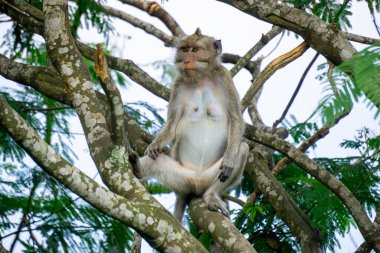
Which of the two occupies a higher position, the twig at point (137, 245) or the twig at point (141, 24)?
the twig at point (141, 24)

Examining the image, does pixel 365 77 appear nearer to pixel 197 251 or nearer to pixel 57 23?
pixel 197 251

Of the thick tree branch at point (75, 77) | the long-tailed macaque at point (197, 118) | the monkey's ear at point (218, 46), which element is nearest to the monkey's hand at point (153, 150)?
the long-tailed macaque at point (197, 118)

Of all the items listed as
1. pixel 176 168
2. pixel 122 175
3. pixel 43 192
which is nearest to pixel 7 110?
pixel 122 175

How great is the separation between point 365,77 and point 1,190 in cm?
594

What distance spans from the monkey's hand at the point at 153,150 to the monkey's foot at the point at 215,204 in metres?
0.82

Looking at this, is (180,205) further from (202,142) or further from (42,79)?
(42,79)

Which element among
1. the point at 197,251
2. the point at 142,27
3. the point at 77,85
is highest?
the point at 142,27

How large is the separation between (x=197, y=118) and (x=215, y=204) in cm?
153

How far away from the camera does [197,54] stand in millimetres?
7594

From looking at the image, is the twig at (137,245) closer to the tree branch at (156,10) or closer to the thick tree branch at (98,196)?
the thick tree branch at (98,196)

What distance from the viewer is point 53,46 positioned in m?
5.53

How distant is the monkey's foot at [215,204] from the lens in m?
6.18

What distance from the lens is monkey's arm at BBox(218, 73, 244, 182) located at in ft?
22.6

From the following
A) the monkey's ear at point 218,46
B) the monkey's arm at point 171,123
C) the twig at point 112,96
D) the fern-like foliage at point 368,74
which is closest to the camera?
the fern-like foliage at point 368,74
